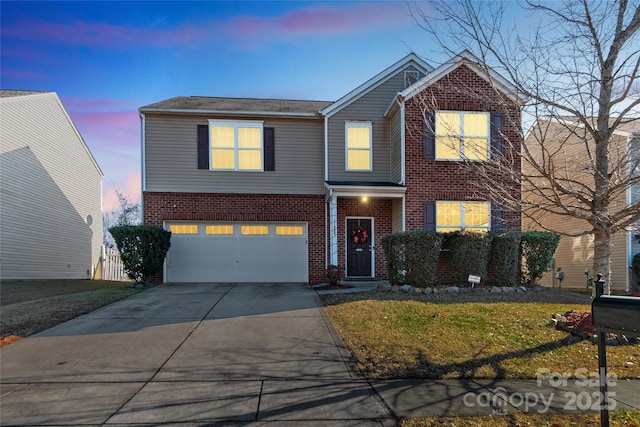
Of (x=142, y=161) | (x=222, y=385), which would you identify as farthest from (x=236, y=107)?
(x=222, y=385)

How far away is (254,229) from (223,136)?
3.45 metres

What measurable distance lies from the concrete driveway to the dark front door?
5.96 meters

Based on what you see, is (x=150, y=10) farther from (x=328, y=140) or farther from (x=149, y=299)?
(x=149, y=299)

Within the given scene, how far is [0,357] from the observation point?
548 centimetres

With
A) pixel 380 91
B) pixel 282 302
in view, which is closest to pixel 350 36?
pixel 380 91

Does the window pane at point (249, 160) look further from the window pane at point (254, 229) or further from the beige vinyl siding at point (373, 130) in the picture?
the beige vinyl siding at point (373, 130)

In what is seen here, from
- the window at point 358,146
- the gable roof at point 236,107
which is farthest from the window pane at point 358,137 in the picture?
the gable roof at point 236,107

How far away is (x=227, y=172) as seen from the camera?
13.9 meters

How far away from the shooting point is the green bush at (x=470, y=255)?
10773 millimetres

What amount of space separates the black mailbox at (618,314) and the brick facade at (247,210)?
1125 centimetres

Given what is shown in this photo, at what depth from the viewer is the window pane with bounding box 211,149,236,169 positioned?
1391 centimetres

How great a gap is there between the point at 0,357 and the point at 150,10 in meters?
9.01

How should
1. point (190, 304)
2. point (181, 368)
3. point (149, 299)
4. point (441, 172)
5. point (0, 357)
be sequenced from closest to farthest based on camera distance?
point (181, 368)
point (0, 357)
point (190, 304)
point (149, 299)
point (441, 172)

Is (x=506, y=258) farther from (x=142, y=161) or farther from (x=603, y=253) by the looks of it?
(x=142, y=161)
